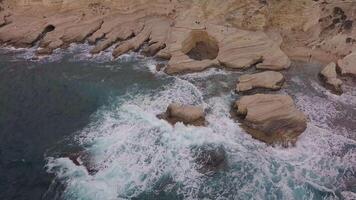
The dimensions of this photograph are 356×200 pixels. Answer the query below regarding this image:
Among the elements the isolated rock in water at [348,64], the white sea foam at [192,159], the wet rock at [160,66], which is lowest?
the white sea foam at [192,159]

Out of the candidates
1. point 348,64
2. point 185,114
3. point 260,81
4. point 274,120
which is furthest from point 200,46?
point 274,120

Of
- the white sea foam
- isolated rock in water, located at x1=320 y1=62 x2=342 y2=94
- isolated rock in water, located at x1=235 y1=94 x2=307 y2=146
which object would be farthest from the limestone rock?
isolated rock in water, located at x1=320 y1=62 x2=342 y2=94

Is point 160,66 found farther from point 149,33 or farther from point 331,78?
point 331,78

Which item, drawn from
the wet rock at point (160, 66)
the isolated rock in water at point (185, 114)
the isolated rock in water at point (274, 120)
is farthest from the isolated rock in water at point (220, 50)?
the isolated rock in water at point (274, 120)

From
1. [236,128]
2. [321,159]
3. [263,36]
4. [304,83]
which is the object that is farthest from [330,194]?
[263,36]

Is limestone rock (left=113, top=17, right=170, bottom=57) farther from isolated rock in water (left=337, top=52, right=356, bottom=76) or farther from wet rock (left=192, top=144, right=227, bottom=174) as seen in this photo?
isolated rock in water (left=337, top=52, right=356, bottom=76)

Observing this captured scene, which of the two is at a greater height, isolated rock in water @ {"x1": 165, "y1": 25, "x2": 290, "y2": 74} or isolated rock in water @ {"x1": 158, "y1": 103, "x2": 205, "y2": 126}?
isolated rock in water @ {"x1": 165, "y1": 25, "x2": 290, "y2": 74}

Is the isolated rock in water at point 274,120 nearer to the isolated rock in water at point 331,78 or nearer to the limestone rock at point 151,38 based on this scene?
the isolated rock in water at point 331,78
